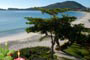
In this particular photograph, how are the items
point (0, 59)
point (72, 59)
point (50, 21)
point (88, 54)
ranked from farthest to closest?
point (50, 21) < point (72, 59) < point (88, 54) < point (0, 59)

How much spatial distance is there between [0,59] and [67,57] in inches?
538

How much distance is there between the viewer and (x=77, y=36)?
58.6 ft

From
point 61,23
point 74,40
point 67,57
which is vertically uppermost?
point 61,23

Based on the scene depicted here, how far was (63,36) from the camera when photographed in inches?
736

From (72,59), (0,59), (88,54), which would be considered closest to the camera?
(0,59)

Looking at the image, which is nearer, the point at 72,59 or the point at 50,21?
the point at 72,59

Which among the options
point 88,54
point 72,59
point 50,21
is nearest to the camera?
point 88,54

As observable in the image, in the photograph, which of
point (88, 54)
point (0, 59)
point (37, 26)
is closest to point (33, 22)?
point (37, 26)

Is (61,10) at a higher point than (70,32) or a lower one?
higher

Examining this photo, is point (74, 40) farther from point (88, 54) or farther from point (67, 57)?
point (88, 54)

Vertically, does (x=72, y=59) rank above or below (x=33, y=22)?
below

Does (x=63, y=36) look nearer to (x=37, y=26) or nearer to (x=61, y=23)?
(x=61, y=23)

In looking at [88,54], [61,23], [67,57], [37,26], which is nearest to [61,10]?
[61,23]

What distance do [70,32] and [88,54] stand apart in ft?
10.4
